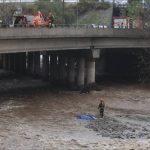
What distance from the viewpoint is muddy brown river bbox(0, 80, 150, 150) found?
93.4 ft

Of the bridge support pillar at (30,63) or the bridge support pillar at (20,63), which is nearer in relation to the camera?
the bridge support pillar at (30,63)

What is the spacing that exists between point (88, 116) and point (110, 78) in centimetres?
2715

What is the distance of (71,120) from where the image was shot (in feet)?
118

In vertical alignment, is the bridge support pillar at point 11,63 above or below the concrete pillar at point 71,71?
below

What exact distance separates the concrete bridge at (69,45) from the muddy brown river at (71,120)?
3.32 metres

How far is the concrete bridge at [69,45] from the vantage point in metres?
42.6

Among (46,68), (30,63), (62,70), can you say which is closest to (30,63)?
(30,63)

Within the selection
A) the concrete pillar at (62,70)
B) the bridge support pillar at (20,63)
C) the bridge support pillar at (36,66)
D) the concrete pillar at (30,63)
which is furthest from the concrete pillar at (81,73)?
the bridge support pillar at (20,63)

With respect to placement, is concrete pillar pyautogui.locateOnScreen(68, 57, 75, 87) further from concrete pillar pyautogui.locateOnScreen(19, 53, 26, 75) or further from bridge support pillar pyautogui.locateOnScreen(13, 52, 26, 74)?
concrete pillar pyautogui.locateOnScreen(19, 53, 26, 75)

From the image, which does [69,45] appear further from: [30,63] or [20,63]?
[20,63]

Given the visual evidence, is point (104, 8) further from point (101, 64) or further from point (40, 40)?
point (40, 40)

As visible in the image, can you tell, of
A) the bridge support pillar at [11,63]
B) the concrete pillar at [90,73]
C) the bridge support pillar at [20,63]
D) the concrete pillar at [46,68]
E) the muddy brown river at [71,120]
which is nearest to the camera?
the muddy brown river at [71,120]

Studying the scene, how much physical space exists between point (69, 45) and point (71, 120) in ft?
48.0

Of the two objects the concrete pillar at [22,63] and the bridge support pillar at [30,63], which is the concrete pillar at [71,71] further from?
the concrete pillar at [22,63]
